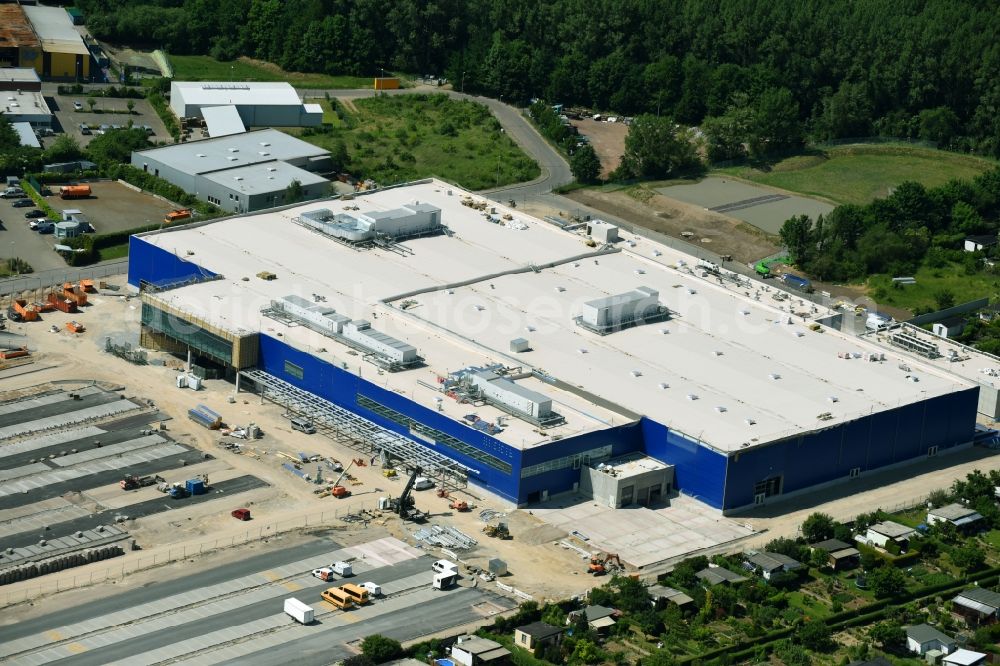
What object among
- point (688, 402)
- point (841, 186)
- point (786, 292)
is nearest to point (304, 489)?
point (688, 402)

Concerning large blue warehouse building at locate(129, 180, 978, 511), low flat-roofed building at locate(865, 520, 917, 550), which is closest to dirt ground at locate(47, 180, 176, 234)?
large blue warehouse building at locate(129, 180, 978, 511)

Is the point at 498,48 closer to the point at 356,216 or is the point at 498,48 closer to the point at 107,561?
the point at 356,216

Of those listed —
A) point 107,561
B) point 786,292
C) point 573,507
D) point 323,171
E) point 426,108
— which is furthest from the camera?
point 426,108

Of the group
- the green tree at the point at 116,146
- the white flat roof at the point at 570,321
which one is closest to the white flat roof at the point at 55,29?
the green tree at the point at 116,146

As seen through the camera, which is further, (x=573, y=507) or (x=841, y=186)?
(x=841, y=186)

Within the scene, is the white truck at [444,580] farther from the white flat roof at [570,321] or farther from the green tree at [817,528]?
the green tree at [817,528]

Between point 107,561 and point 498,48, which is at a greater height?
point 498,48
